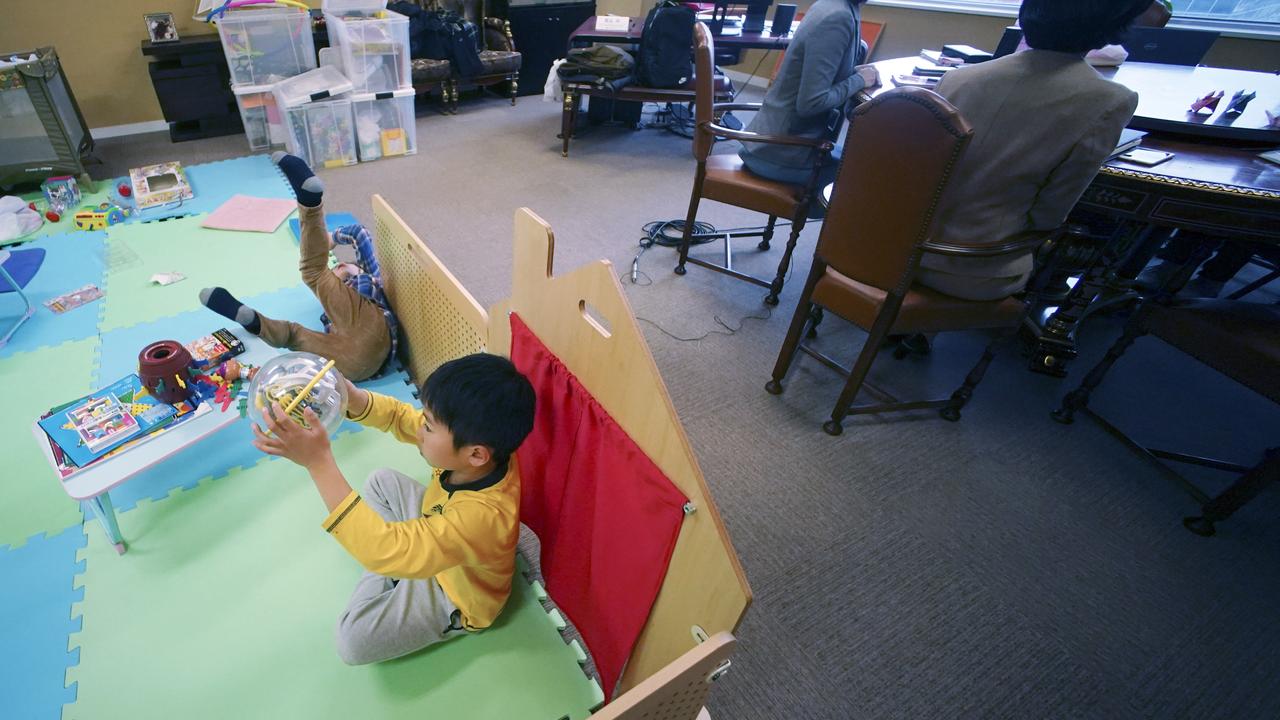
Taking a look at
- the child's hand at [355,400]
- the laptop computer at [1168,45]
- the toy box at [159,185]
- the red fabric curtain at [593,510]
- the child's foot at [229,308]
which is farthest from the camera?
the laptop computer at [1168,45]

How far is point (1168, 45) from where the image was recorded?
9.70 ft

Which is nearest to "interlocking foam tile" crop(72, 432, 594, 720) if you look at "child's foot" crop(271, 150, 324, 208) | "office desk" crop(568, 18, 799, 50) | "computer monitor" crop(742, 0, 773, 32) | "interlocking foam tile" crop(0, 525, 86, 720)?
"interlocking foam tile" crop(0, 525, 86, 720)

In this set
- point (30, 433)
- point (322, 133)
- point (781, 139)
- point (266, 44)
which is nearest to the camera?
point (30, 433)

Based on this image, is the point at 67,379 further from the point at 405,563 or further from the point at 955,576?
the point at 955,576

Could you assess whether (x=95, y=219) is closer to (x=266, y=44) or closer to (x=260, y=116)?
(x=260, y=116)

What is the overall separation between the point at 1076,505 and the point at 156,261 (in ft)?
11.6

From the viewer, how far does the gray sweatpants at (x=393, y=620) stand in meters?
1.08

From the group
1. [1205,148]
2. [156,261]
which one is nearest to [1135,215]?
[1205,148]

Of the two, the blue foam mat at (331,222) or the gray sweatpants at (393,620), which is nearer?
the gray sweatpants at (393,620)

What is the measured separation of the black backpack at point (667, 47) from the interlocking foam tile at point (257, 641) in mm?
3288

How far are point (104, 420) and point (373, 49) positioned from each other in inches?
114

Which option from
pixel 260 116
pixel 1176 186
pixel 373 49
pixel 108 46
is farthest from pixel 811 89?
pixel 108 46

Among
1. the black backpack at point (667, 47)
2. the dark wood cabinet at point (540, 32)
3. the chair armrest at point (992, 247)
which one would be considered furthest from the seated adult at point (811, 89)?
the dark wood cabinet at point (540, 32)

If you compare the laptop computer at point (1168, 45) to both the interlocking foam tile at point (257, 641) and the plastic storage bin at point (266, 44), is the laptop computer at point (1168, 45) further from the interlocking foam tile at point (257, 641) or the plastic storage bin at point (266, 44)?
the plastic storage bin at point (266, 44)
